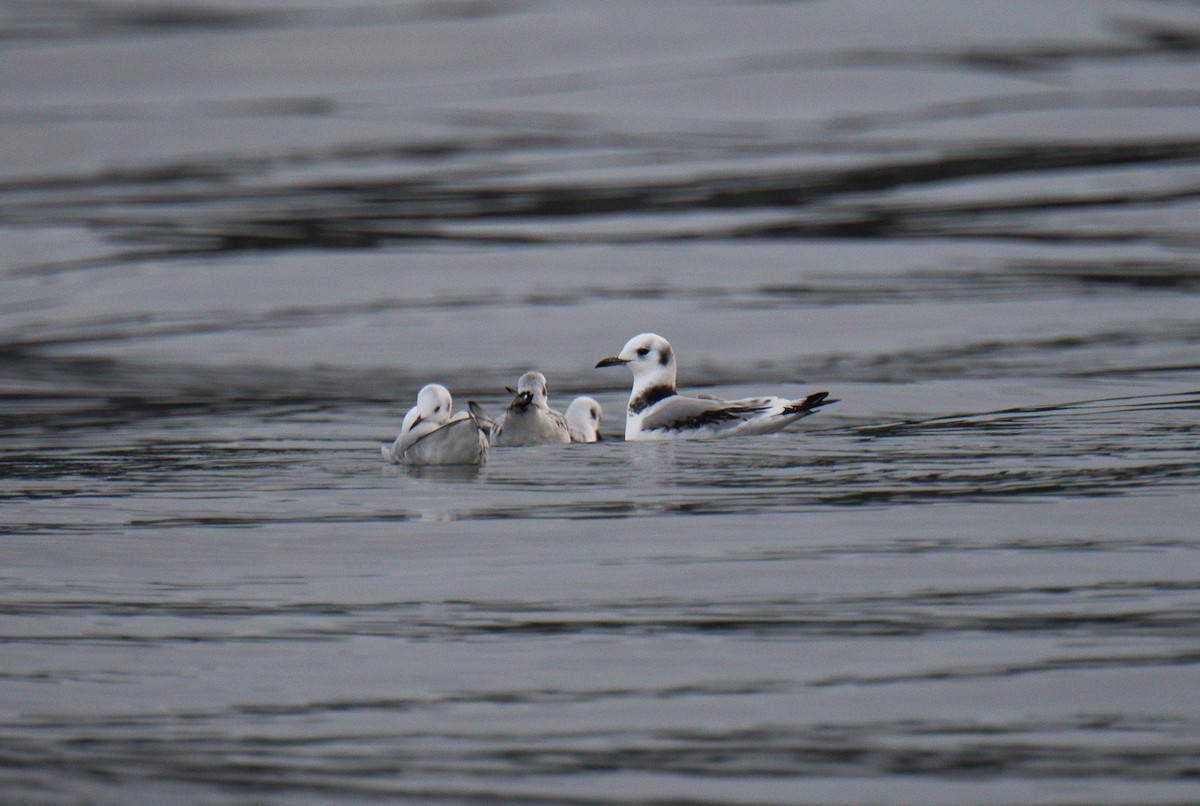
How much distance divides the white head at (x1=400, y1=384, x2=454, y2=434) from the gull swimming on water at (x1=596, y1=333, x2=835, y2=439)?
4.35 feet

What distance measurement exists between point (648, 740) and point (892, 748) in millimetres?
691

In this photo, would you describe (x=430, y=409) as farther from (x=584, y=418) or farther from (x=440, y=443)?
(x=584, y=418)

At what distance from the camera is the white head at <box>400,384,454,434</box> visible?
446 inches

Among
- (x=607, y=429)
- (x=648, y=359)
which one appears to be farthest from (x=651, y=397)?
(x=607, y=429)

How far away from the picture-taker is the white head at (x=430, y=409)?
37.2 feet

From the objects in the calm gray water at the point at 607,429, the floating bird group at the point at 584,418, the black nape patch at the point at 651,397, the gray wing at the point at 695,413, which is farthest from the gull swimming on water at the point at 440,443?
the black nape patch at the point at 651,397

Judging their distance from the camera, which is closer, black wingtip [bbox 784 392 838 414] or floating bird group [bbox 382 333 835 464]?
floating bird group [bbox 382 333 835 464]

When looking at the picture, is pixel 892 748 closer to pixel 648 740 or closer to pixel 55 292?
pixel 648 740

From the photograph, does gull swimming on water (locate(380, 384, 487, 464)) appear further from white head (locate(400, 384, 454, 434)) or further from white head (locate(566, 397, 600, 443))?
white head (locate(566, 397, 600, 443))

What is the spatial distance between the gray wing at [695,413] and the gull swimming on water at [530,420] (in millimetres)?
Answer: 583

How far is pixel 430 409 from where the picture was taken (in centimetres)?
1141

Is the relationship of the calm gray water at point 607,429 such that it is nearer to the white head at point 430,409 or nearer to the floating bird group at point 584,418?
the floating bird group at point 584,418

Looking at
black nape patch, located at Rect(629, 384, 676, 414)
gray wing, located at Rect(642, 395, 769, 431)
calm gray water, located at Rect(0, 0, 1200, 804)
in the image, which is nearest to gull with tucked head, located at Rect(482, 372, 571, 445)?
calm gray water, located at Rect(0, 0, 1200, 804)

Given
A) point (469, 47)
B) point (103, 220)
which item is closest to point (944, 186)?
point (103, 220)
